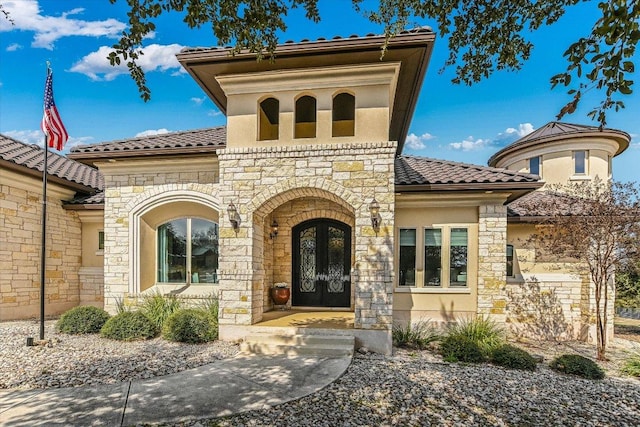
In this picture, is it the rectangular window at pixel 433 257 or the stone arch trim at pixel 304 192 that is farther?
the rectangular window at pixel 433 257

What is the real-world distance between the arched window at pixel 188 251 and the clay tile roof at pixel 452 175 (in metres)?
5.71

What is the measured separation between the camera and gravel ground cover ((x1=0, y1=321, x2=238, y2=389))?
5875 millimetres

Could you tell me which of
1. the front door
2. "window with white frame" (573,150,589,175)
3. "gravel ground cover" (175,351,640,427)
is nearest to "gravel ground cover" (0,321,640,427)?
"gravel ground cover" (175,351,640,427)

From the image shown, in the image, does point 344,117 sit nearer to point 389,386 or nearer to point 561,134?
point 389,386

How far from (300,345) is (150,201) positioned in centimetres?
595

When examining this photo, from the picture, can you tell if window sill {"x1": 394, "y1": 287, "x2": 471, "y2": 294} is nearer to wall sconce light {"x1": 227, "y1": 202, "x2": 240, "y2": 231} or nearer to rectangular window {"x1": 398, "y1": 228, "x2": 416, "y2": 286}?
rectangular window {"x1": 398, "y1": 228, "x2": 416, "y2": 286}

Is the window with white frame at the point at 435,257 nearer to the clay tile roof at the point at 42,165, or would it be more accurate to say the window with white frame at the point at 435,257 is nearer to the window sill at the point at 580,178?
the window sill at the point at 580,178

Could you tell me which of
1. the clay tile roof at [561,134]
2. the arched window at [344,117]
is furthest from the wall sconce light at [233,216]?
the clay tile roof at [561,134]

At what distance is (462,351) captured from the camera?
7.59 m

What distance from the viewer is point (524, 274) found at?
36.1 ft

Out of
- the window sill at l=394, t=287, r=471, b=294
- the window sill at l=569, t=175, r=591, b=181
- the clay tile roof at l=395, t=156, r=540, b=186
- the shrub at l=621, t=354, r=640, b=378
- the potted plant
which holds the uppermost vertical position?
the window sill at l=569, t=175, r=591, b=181

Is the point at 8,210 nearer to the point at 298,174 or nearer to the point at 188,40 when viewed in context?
the point at 188,40

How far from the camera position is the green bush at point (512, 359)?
7.12 meters

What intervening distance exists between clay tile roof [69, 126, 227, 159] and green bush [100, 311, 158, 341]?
4309mm
